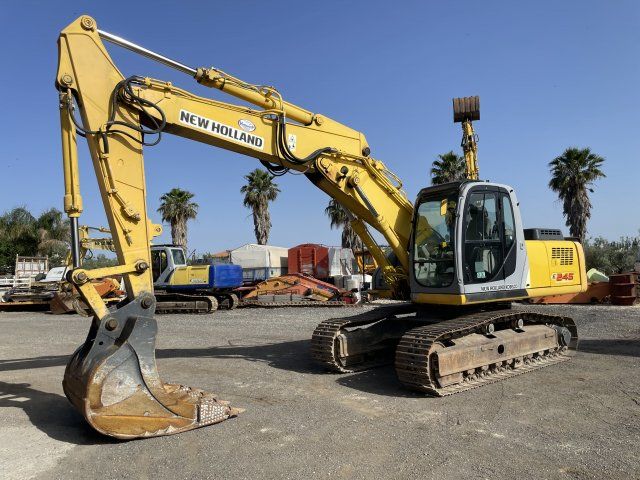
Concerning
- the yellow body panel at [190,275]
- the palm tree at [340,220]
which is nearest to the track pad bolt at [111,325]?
the yellow body panel at [190,275]

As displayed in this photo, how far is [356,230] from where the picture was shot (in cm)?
838

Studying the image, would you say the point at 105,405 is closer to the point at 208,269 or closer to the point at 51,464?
the point at 51,464

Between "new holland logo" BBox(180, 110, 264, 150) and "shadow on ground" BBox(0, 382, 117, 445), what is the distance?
3.84 m

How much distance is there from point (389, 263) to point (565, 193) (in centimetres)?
2525

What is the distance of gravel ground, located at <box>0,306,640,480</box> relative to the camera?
14.0 ft

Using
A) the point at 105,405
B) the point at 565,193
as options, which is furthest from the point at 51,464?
the point at 565,193

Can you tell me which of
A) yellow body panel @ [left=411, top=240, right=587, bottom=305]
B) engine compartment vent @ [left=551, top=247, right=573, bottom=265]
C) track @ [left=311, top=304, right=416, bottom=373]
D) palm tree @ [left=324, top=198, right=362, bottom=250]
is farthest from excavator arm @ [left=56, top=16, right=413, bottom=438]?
palm tree @ [left=324, top=198, right=362, bottom=250]

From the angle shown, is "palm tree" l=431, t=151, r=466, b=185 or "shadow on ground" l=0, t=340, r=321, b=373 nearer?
"shadow on ground" l=0, t=340, r=321, b=373

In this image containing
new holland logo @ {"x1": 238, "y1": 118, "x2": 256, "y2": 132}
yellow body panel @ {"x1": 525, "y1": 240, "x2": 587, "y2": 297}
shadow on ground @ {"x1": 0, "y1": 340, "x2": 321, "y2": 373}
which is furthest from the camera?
shadow on ground @ {"x1": 0, "y1": 340, "x2": 321, "y2": 373}

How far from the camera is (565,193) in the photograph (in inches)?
1154

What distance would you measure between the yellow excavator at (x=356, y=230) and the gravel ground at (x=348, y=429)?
0.41 metres

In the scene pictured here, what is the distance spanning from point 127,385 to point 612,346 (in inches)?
361

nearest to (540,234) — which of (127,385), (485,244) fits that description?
(485,244)

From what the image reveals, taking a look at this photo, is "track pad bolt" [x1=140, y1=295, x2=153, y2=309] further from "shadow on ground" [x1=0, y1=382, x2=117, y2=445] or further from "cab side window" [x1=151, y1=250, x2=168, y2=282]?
"cab side window" [x1=151, y1=250, x2=168, y2=282]
